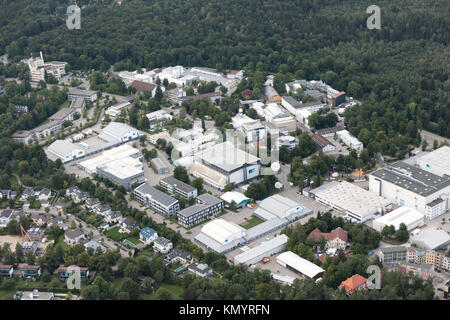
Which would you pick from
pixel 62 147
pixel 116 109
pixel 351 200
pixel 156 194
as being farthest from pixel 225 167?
pixel 116 109

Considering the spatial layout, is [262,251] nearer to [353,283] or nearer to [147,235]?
[353,283]

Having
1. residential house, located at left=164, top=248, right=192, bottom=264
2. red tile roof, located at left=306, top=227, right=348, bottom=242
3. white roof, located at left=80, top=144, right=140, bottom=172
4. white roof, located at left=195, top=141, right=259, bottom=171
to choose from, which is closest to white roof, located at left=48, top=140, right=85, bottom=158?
white roof, located at left=80, top=144, right=140, bottom=172

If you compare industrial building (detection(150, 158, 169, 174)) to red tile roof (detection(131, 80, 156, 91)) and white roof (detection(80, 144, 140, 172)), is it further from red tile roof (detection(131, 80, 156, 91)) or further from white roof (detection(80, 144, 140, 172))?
red tile roof (detection(131, 80, 156, 91))

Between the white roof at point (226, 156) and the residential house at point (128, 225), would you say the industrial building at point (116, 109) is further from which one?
the residential house at point (128, 225)

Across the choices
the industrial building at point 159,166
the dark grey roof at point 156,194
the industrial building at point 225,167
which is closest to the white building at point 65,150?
the industrial building at point 159,166

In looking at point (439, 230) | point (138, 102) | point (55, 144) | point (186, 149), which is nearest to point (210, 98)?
point (138, 102)

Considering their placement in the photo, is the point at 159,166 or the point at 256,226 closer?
the point at 256,226
